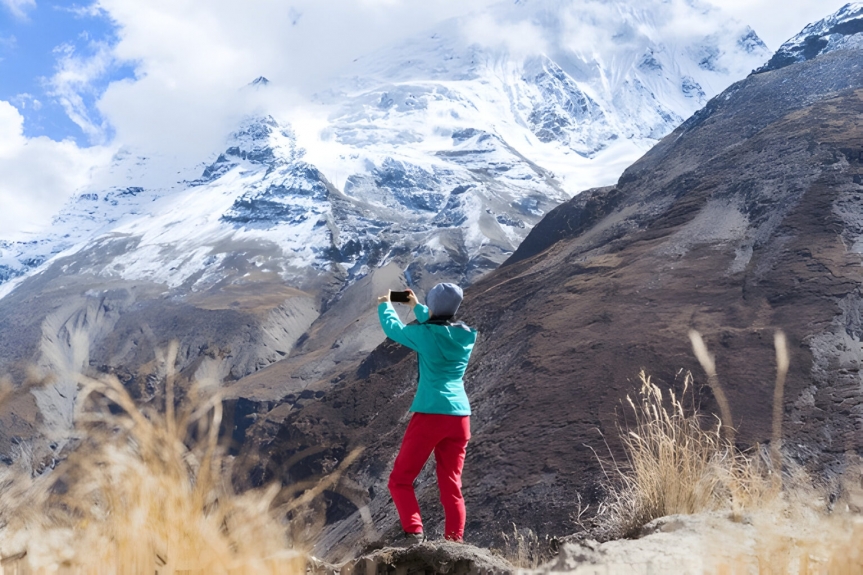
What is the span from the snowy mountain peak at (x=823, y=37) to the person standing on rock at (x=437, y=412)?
4138cm

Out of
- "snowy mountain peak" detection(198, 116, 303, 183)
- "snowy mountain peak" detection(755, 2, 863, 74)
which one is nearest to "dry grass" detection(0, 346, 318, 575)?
"snowy mountain peak" detection(755, 2, 863, 74)

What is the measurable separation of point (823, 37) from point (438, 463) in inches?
1888

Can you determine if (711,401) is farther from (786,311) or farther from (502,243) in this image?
(502,243)

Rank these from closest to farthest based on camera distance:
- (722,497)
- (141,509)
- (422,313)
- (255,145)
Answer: (141,509) → (722,497) → (422,313) → (255,145)

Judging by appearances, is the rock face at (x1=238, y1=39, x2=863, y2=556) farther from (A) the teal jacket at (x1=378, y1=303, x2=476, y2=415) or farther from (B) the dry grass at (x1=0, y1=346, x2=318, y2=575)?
(A) the teal jacket at (x1=378, y1=303, x2=476, y2=415)

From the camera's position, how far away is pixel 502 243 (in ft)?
232

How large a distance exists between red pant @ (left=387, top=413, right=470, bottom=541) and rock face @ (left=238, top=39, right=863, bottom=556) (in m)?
1.11

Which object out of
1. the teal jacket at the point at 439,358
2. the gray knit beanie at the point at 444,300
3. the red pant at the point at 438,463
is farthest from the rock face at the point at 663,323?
the gray knit beanie at the point at 444,300

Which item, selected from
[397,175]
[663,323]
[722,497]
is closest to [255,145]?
[397,175]

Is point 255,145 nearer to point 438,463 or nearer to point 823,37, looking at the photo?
point 823,37

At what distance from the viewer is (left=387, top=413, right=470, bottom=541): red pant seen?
11.3 ft

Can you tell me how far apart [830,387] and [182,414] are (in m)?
13.2

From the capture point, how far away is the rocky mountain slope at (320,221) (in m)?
57.7

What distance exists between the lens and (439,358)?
145 inches
